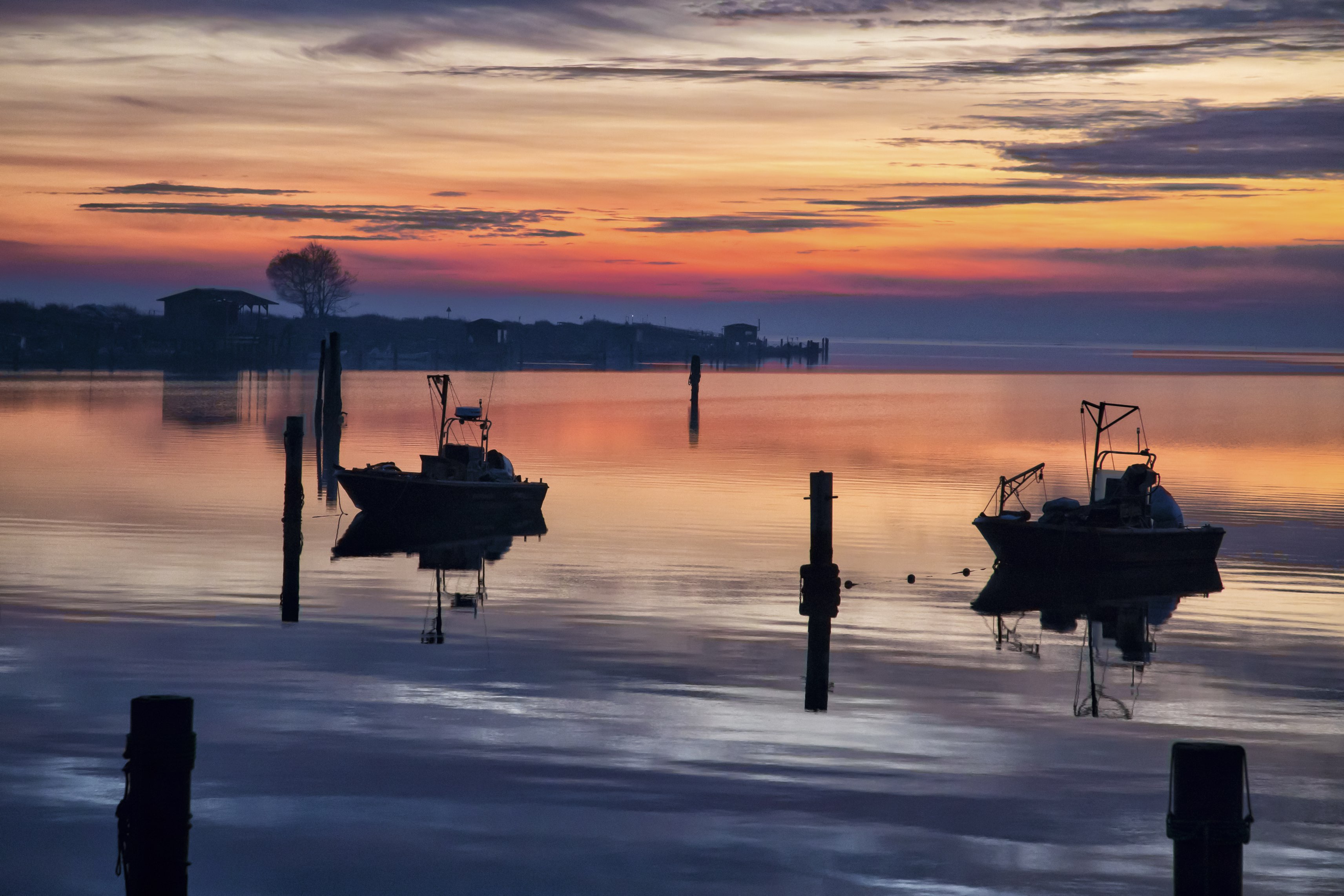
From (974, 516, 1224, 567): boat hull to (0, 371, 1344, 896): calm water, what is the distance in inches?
43.4

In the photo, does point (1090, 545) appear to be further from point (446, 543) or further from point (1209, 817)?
point (1209, 817)

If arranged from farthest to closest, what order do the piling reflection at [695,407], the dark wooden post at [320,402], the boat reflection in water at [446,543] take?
1. the piling reflection at [695,407]
2. the dark wooden post at [320,402]
3. the boat reflection in water at [446,543]

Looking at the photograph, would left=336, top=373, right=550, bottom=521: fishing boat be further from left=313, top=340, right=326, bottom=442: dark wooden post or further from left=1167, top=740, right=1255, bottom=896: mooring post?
left=1167, top=740, right=1255, bottom=896: mooring post

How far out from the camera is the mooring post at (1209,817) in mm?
7203

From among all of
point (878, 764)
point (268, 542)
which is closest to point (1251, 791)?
point (878, 764)

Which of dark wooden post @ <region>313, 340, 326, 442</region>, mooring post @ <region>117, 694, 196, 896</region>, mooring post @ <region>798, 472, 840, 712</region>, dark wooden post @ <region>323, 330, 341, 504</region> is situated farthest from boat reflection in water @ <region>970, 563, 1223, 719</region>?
dark wooden post @ <region>313, 340, 326, 442</region>

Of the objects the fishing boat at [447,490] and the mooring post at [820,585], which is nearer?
the mooring post at [820,585]

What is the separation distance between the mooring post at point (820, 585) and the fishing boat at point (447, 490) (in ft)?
48.2

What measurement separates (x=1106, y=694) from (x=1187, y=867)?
11476mm

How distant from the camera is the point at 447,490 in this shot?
34188 millimetres

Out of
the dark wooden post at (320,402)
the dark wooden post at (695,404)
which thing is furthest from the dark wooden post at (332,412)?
the dark wooden post at (695,404)

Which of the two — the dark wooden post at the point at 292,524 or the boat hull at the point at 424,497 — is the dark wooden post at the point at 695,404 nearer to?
the boat hull at the point at 424,497

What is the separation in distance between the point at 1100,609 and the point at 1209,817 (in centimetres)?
1924

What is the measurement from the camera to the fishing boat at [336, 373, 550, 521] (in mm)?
33875
